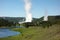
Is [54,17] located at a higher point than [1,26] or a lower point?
higher

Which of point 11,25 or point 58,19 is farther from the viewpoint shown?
point 11,25

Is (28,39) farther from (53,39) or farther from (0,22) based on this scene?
(0,22)

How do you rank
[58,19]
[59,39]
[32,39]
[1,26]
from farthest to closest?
[1,26] → [58,19] → [32,39] → [59,39]

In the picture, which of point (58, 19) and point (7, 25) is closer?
point (58, 19)

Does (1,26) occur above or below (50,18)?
below

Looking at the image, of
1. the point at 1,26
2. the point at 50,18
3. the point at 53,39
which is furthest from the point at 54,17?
the point at 53,39

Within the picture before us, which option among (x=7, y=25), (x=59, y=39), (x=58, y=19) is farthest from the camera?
(x=7, y=25)

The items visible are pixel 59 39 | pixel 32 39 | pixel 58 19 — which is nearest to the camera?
pixel 59 39

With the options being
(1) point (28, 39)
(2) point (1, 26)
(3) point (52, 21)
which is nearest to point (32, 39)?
(1) point (28, 39)

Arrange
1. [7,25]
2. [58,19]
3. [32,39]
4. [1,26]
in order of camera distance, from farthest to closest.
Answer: [7,25] → [1,26] → [58,19] → [32,39]
